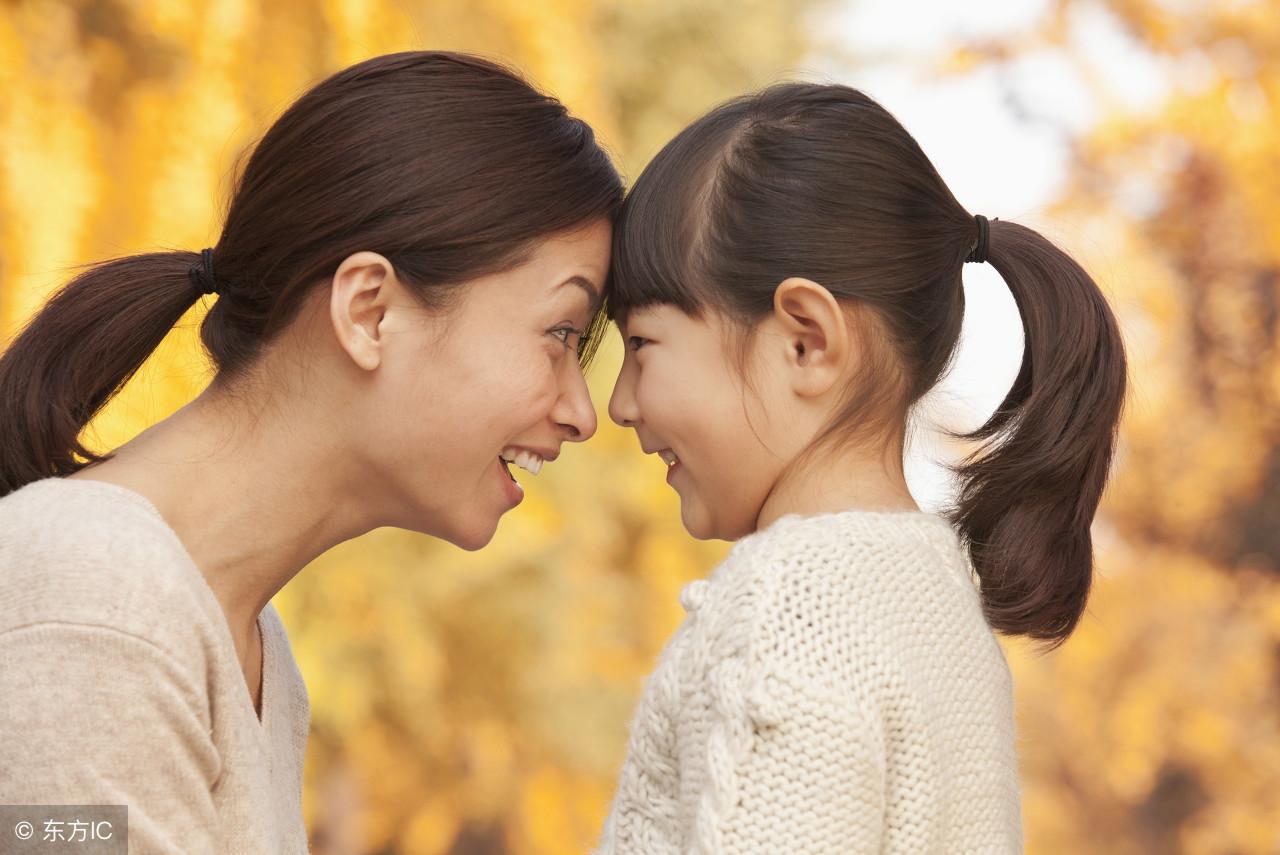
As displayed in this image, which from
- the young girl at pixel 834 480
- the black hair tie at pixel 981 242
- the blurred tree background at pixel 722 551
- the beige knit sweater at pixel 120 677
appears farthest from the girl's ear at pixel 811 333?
the blurred tree background at pixel 722 551

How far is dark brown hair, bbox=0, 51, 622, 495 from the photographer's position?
1684 mm

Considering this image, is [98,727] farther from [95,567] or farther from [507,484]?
[507,484]

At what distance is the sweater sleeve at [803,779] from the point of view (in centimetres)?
129

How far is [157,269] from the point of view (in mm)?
1812

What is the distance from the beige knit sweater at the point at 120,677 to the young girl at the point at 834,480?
446 millimetres

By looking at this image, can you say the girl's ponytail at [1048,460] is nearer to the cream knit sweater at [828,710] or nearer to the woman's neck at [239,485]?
the cream knit sweater at [828,710]

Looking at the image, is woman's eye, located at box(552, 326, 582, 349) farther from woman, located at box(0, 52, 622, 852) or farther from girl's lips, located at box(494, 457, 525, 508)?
girl's lips, located at box(494, 457, 525, 508)

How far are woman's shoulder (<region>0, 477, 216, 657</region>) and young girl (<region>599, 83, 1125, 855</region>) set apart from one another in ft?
1.67

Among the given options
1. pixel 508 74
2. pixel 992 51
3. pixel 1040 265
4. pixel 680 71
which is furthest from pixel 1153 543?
pixel 508 74

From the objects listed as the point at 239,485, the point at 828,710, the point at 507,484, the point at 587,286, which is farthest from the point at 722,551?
the point at 828,710

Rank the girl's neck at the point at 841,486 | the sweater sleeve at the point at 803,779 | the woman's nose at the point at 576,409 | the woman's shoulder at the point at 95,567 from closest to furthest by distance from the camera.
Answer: the sweater sleeve at the point at 803,779 → the woman's shoulder at the point at 95,567 → the girl's neck at the point at 841,486 → the woman's nose at the point at 576,409

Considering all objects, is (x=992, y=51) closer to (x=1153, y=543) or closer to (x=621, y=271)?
(x=1153, y=543)

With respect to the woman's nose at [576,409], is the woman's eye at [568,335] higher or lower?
higher

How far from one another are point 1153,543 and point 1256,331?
84 centimetres
